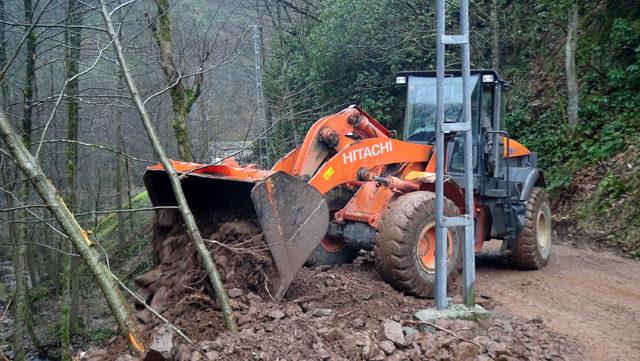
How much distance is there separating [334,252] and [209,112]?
29.6 ft

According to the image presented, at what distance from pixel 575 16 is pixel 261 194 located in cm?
1059

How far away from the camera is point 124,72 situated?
185 inches

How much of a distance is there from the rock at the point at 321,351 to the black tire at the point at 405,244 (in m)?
1.67

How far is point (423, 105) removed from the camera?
25.3ft

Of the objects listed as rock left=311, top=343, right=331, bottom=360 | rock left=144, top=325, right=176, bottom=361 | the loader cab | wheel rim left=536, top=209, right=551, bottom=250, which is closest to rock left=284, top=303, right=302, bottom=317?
rock left=311, top=343, right=331, bottom=360

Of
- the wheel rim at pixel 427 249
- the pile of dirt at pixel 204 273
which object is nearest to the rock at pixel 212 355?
the pile of dirt at pixel 204 273

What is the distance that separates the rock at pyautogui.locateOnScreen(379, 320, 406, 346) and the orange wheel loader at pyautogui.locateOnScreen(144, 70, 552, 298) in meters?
0.94

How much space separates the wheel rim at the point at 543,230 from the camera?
8.26 m

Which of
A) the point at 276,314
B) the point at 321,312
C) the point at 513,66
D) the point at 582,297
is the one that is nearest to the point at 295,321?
the point at 276,314

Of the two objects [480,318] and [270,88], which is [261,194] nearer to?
[480,318]

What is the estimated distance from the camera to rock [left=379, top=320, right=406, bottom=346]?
14.3 ft

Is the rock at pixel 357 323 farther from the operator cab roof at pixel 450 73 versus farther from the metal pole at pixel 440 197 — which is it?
the operator cab roof at pixel 450 73

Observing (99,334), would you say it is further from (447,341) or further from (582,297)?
(447,341)

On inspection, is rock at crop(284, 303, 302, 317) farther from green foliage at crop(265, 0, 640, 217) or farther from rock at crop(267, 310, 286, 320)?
green foliage at crop(265, 0, 640, 217)
